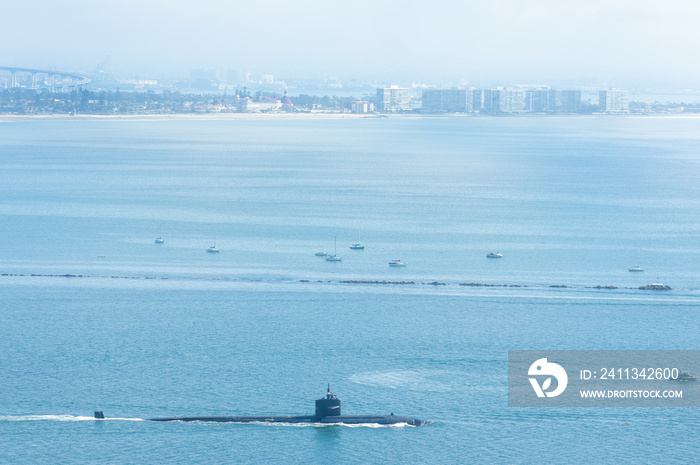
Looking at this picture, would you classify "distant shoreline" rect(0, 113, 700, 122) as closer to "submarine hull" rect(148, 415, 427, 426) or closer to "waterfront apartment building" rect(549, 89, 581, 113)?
"waterfront apartment building" rect(549, 89, 581, 113)

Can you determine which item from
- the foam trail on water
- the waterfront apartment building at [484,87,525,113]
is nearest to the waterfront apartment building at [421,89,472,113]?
the waterfront apartment building at [484,87,525,113]

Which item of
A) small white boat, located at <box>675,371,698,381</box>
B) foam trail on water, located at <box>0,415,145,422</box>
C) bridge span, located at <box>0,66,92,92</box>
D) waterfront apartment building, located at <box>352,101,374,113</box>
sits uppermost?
bridge span, located at <box>0,66,92,92</box>

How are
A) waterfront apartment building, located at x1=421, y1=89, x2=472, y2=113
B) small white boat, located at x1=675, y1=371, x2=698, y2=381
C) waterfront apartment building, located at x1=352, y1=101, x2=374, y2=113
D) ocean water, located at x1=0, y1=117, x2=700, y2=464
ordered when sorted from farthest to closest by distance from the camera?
waterfront apartment building, located at x1=421, y1=89, x2=472, y2=113
waterfront apartment building, located at x1=352, y1=101, x2=374, y2=113
small white boat, located at x1=675, y1=371, x2=698, y2=381
ocean water, located at x1=0, y1=117, x2=700, y2=464

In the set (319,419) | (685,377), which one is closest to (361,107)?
(685,377)

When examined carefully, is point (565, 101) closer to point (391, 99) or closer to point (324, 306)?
point (391, 99)

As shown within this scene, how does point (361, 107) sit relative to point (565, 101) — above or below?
below

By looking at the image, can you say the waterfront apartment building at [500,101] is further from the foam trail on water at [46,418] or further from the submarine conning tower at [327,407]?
the foam trail on water at [46,418]
